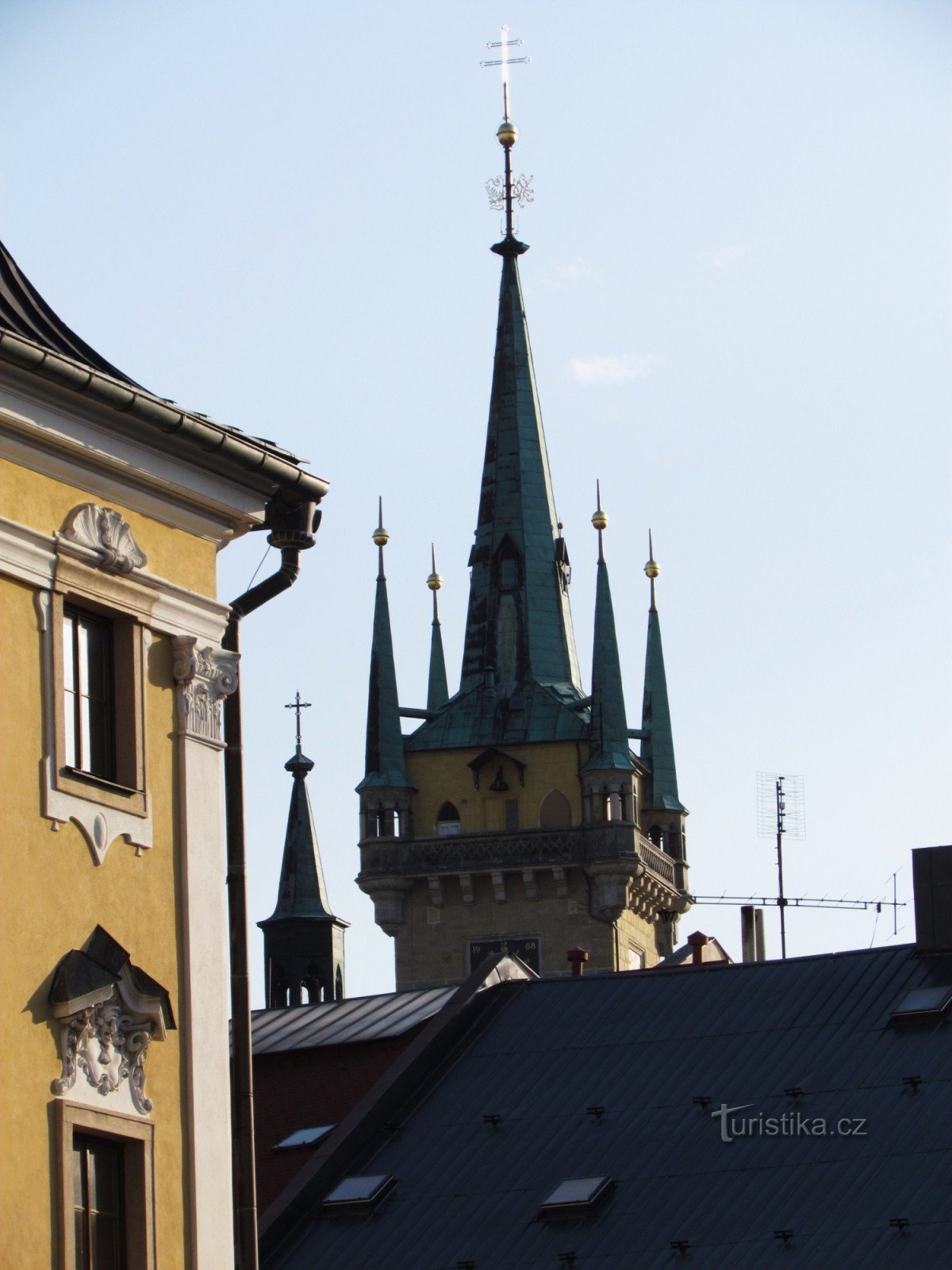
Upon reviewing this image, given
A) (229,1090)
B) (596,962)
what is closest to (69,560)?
(229,1090)

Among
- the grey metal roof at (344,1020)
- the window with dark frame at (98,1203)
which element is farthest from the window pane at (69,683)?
the grey metal roof at (344,1020)

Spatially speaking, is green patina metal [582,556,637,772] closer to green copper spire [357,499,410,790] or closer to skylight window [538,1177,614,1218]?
green copper spire [357,499,410,790]

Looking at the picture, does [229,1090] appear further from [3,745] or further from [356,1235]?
[356,1235]

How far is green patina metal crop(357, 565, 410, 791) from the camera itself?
117 meters

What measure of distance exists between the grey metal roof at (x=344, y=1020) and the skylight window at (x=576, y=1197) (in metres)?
8.92

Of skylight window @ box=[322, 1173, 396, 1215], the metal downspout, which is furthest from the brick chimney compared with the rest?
the metal downspout

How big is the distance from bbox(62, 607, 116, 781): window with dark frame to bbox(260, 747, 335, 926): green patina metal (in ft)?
262

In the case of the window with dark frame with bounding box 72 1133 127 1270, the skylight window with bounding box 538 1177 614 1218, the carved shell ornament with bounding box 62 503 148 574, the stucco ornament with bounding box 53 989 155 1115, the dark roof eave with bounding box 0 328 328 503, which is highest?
the dark roof eave with bounding box 0 328 328 503

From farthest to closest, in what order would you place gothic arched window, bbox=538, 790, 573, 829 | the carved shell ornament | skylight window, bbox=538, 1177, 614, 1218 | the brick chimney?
gothic arched window, bbox=538, 790, 573, 829
the brick chimney
skylight window, bbox=538, 1177, 614, 1218
the carved shell ornament

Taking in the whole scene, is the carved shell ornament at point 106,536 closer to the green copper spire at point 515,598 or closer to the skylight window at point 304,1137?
the skylight window at point 304,1137

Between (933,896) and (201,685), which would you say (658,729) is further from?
(201,685)

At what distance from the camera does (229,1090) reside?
19125mm

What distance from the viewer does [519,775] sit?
117 meters

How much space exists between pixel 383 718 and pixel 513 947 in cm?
1016
